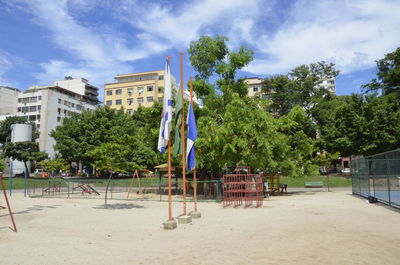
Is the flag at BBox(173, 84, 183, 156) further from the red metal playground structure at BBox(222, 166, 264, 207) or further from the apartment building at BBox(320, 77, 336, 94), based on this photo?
the apartment building at BBox(320, 77, 336, 94)

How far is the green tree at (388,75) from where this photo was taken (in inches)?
1940

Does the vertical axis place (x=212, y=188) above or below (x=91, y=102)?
below

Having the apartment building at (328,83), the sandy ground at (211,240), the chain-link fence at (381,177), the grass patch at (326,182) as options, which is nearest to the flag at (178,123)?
the sandy ground at (211,240)

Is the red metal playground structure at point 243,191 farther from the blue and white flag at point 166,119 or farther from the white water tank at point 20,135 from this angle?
the white water tank at point 20,135

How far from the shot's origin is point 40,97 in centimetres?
8531

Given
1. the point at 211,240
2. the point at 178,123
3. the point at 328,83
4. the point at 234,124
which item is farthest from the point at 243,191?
the point at 328,83

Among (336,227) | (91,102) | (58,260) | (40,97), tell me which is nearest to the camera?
(58,260)

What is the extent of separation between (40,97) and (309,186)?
74.3 meters

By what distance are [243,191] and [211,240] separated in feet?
29.8

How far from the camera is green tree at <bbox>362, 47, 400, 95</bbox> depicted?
49272mm

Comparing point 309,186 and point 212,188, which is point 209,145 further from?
point 309,186

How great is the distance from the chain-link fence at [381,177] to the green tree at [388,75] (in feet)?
109

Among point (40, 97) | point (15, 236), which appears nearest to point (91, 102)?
point (40, 97)

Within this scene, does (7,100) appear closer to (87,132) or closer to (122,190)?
(87,132)
